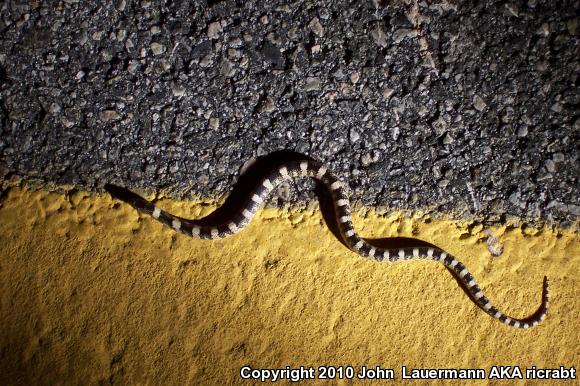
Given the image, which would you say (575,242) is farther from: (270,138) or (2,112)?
(2,112)

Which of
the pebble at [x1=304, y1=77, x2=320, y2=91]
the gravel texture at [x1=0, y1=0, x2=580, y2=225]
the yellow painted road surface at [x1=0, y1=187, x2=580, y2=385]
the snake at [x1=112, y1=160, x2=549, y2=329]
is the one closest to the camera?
the yellow painted road surface at [x1=0, y1=187, x2=580, y2=385]

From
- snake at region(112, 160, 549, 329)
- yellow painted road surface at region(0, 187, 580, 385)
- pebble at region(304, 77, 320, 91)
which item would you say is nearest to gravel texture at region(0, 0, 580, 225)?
pebble at region(304, 77, 320, 91)

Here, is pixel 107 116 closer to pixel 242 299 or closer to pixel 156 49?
pixel 156 49

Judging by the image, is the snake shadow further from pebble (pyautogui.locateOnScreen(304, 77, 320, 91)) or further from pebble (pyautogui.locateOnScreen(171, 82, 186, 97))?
pebble (pyautogui.locateOnScreen(171, 82, 186, 97))

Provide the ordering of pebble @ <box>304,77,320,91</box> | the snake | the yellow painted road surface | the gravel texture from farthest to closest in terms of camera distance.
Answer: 1. pebble @ <box>304,77,320,91</box>
2. the gravel texture
3. the snake
4. the yellow painted road surface

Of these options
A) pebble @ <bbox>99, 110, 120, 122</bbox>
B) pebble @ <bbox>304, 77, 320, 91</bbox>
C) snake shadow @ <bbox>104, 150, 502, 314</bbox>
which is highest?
pebble @ <bbox>304, 77, 320, 91</bbox>

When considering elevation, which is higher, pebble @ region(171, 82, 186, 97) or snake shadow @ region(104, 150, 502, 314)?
pebble @ region(171, 82, 186, 97)

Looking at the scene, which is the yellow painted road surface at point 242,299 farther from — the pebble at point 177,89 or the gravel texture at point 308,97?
the pebble at point 177,89

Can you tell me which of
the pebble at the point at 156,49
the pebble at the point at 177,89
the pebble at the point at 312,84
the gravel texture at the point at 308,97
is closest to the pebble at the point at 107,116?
the gravel texture at the point at 308,97

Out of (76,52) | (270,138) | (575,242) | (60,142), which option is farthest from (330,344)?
(76,52)
